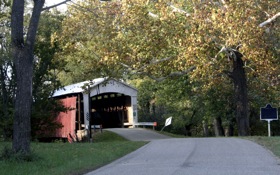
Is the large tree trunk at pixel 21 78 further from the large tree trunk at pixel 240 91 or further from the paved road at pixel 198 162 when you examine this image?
the large tree trunk at pixel 240 91

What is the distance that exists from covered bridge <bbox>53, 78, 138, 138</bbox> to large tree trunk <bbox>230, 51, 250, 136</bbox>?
759 cm

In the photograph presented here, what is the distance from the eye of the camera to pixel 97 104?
42.6 metres

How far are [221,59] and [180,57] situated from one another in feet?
14.9

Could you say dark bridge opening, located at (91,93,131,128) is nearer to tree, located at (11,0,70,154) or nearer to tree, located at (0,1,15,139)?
tree, located at (0,1,15,139)

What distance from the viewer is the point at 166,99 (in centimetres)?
4009

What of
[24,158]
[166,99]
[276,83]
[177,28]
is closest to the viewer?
[24,158]

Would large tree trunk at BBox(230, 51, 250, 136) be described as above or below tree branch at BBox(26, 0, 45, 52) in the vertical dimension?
below

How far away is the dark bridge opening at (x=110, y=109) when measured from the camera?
4038 cm

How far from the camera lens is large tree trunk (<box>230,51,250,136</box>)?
28.5 meters

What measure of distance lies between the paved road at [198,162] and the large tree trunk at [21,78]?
2.95 meters

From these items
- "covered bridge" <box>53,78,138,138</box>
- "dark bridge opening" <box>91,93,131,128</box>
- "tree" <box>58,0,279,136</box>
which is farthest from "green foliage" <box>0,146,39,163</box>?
"dark bridge opening" <box>91,93,131,128</box>

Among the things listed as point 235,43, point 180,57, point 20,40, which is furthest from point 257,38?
point 20,40

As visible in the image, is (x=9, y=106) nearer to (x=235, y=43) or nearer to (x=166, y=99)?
(x=235, y=43)

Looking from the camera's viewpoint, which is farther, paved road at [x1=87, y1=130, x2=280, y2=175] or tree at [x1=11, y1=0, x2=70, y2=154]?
tree at [x1=11, y1=0, x2=70, y2=154]
